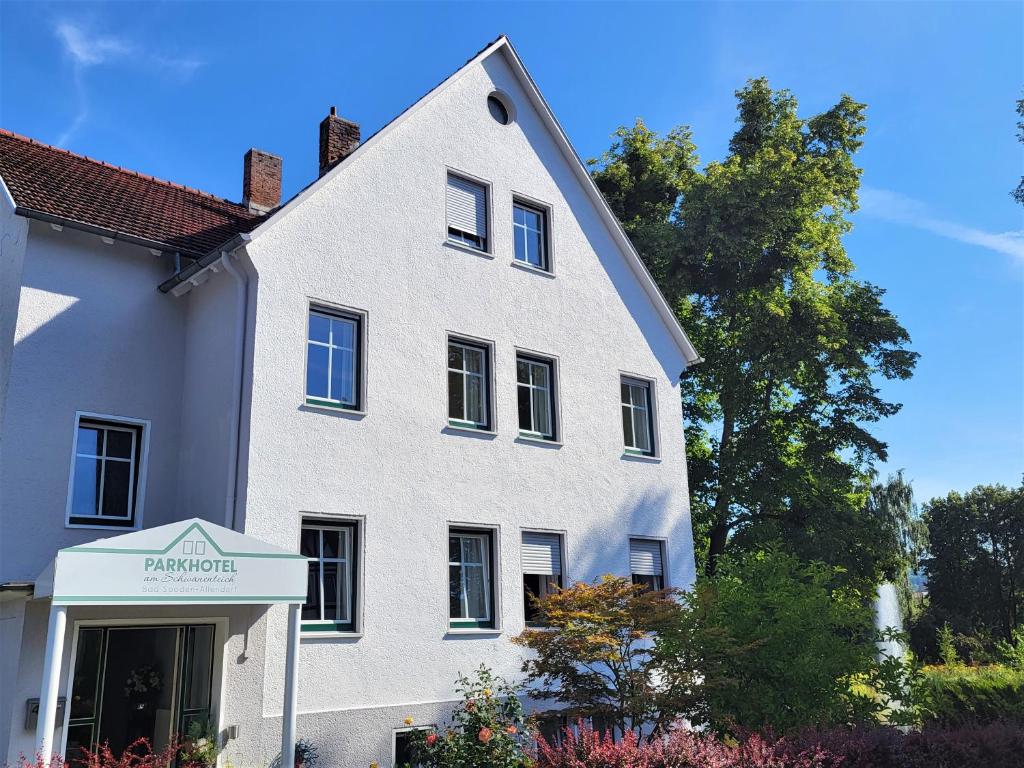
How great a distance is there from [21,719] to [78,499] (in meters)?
3.15

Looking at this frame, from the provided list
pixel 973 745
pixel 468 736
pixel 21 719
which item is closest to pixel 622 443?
pixel 468 736

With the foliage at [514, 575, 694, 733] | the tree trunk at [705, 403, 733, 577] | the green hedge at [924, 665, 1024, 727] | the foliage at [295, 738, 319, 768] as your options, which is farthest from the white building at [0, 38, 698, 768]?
the tree trunk at [705, 403, 733, 577]

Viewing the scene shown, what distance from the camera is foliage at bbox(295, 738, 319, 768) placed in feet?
36.8

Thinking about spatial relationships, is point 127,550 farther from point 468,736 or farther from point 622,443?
point 622,443

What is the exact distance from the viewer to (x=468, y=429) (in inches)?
571

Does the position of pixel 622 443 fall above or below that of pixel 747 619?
above

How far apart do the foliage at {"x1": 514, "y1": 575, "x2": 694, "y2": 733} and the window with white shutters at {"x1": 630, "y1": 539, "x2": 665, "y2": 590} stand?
4.04 m

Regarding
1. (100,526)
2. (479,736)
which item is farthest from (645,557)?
(100,526)

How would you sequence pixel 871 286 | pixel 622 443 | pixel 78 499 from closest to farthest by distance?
1. pixel 78 499
2. pixel 622 443
3. pixel 871 286

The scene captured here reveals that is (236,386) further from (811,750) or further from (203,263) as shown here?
(811,750)

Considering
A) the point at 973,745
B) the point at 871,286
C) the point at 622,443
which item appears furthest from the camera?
the point at 871,286

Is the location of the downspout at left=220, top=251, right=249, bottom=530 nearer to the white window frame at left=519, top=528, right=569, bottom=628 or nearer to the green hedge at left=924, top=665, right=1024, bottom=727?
the white window frame at left=519, top=528, right=569, bottom=628

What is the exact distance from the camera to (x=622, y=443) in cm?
1692

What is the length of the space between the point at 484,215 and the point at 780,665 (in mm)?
9477
